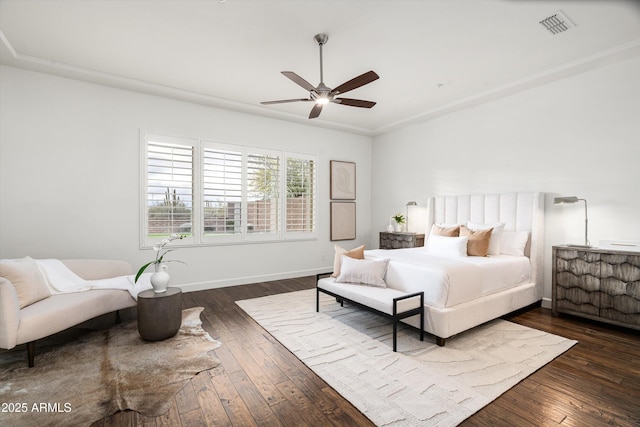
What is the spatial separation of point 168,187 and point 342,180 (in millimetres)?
3307

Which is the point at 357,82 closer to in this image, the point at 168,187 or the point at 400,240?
the point at 168,187

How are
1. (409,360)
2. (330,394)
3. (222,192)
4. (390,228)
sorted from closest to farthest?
(330,394)
(409,360)
(222,192)
(390,228)

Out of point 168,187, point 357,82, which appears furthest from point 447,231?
point 168,187

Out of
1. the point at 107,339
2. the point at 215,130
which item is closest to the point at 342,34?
the point at 215,130

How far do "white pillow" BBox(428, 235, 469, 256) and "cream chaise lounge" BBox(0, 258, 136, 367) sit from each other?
3.78 meters

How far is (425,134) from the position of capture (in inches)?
229

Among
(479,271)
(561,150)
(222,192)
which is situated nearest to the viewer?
(479,271)

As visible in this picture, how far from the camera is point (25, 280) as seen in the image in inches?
112

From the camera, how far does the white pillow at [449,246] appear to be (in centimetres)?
404

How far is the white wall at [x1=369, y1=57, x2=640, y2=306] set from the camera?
3562 mm

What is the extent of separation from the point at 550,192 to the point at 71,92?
641 cm

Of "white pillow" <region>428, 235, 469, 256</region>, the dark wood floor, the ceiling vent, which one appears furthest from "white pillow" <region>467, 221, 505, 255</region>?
the ceiling vent

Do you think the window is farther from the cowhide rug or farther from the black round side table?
the cowhide rug

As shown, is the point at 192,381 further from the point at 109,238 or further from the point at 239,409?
the point at 109,238
